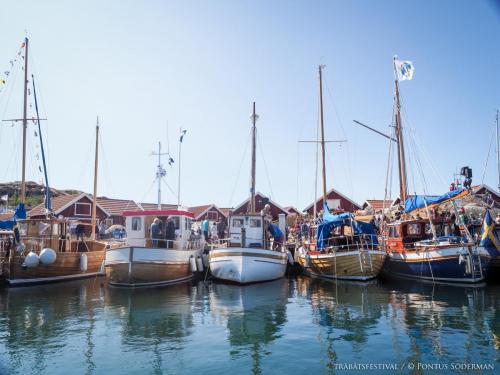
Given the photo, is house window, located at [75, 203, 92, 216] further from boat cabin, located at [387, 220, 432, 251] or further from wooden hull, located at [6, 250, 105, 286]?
boat cabin, located at [387, 220, 432, 251]

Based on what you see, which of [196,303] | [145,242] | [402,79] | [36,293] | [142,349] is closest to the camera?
[142,349]

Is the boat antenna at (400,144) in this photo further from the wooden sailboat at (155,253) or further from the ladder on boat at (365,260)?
the wooden sailboat at (155,253)

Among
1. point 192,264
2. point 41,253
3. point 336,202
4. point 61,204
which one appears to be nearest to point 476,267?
point 192,264

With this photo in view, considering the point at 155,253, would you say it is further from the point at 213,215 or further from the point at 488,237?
the point at 213,215

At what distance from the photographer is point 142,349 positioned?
9.48m

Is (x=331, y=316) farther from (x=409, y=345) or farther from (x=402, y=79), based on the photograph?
(x=402, y=79)

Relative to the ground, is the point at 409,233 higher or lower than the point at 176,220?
lower

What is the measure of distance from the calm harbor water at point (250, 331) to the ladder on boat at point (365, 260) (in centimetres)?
183

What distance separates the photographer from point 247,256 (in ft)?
60.2

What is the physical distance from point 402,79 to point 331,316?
1985 cm

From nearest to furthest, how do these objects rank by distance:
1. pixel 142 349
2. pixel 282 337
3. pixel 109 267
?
pixel 142 349
pixel 282 337
pixel 109 267

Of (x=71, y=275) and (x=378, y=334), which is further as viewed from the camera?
(x=71, y=275)

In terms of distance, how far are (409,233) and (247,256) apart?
9.28 metres

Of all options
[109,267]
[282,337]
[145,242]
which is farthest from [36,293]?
[282,337]
